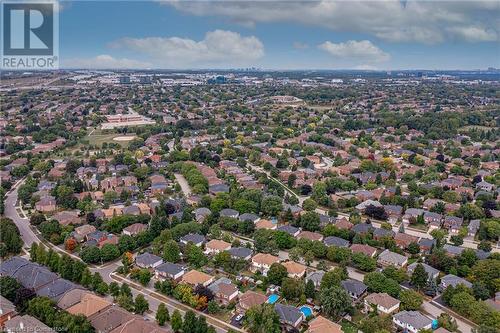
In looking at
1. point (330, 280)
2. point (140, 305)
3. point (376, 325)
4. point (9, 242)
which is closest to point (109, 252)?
point (140, 305)

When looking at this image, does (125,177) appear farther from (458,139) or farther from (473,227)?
(458,139)

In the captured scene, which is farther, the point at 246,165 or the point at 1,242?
the point at 246,165

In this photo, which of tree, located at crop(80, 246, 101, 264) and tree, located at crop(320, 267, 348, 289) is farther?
tree, located at crop(80, 246, 101, 264)

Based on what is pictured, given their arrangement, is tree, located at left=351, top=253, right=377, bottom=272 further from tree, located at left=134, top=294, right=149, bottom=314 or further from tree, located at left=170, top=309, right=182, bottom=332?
tree, located at left=134, top=294, right=149, bottom=314

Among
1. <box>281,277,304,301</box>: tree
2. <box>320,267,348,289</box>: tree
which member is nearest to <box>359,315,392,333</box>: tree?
<box>320,267,348,289</box>: tree

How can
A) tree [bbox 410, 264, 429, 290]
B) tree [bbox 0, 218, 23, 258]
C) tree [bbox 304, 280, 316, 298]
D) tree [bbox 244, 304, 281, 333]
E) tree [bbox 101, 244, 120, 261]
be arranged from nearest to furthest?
tree [bbox 244, 304, 281, 333] → tree [bbox 304, 280, 316, 298] → tree [bbox 410, 264, 429, 290] → tree [bbox 101, 244, 120, 261] → tree [bbox 0, 218, 23, 258]

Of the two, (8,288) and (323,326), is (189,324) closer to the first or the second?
(323,326)

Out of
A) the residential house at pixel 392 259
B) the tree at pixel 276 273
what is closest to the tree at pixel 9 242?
the tree at pixel 276 273

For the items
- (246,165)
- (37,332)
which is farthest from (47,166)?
(37,332)
